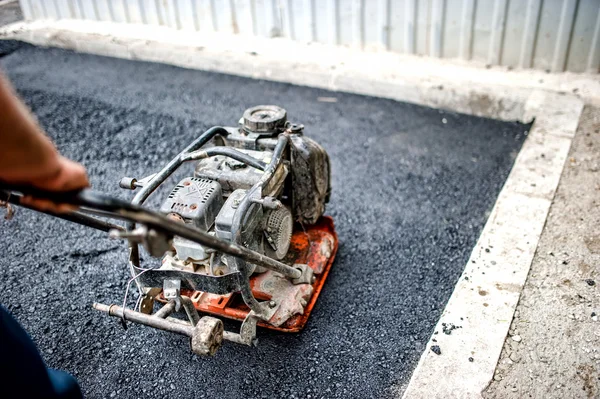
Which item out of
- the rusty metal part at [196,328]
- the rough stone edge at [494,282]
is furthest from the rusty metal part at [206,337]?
the rough stone edge at [494,282]

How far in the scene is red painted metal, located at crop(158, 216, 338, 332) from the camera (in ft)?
9.96

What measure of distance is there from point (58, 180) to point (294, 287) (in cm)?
183

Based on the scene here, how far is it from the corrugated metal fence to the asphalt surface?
831 mm

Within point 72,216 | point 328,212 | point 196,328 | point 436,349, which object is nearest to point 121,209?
point 72,216

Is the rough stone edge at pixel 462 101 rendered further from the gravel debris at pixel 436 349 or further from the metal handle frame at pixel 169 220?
the metal handle frame at pixel 169 220

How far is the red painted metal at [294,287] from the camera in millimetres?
3037

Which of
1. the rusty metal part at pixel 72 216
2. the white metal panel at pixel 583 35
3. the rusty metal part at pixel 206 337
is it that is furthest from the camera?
the white metal panel at pixel 583 35

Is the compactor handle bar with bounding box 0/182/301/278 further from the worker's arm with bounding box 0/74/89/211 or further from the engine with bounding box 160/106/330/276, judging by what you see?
the engine with bounding box 160/106/330/276

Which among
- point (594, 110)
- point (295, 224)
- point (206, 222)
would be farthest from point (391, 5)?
point (206, 222)

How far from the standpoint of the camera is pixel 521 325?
2.89m

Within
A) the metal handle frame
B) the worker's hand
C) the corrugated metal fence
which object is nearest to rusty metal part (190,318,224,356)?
the metal handle frame

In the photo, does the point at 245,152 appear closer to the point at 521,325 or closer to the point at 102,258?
the point at 102,258

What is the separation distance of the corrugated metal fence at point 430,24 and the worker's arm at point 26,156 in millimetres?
4959

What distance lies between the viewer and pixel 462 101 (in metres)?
5.45
